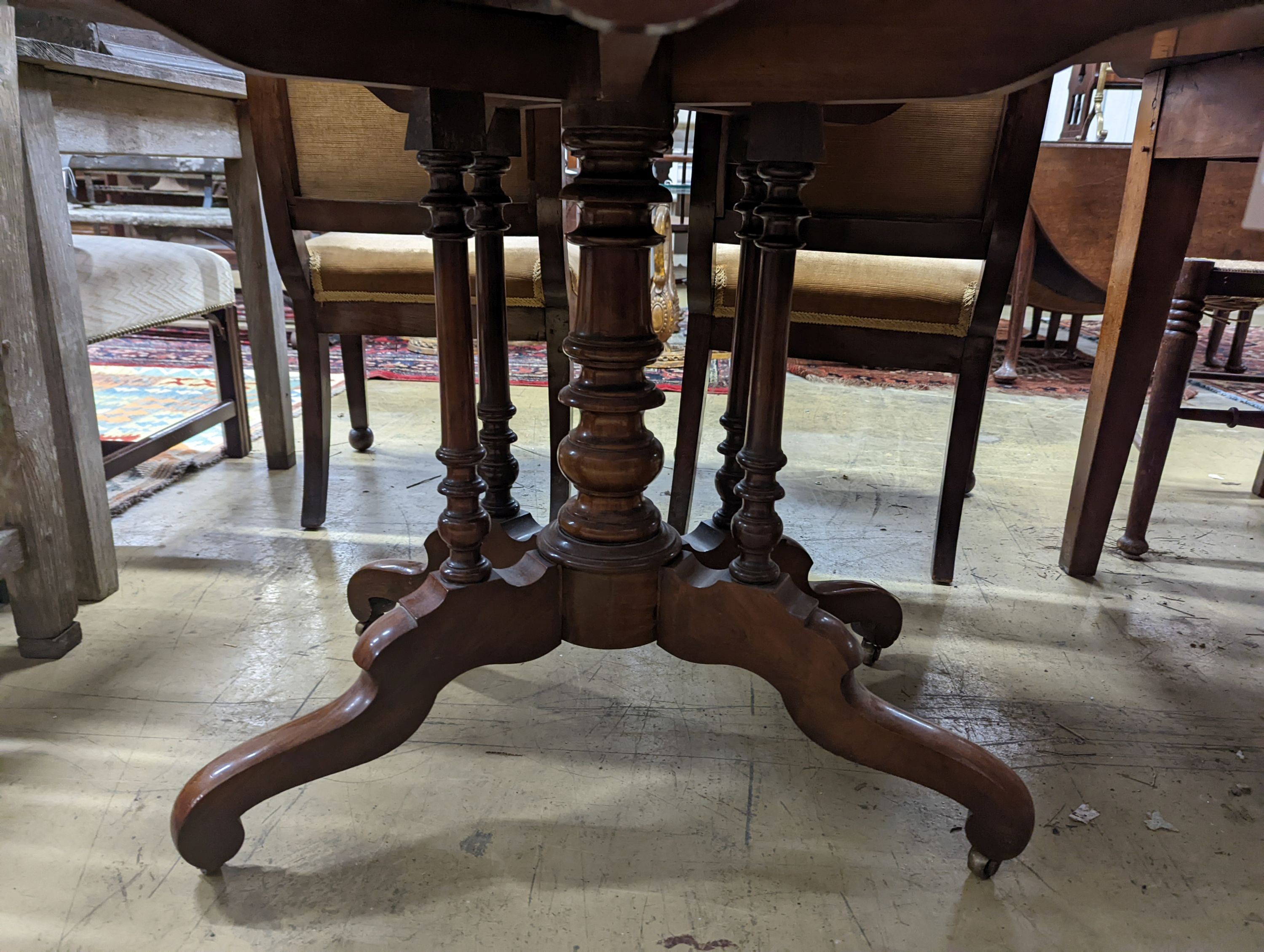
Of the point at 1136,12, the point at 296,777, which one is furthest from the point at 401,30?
the point at 296,777

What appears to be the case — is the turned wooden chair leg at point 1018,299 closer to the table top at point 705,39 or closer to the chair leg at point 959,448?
the chair leg at point 959,448

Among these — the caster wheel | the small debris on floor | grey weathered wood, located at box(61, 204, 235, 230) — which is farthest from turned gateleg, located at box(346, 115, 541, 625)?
grey weathered wood, located at box(61, 204, 235, 230)

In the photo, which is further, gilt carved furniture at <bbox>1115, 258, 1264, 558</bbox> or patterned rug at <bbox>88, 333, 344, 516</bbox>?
patterned rug at <bbox>88, 333, 344, 516</bbox>

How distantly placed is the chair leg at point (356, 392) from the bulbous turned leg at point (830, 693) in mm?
1434

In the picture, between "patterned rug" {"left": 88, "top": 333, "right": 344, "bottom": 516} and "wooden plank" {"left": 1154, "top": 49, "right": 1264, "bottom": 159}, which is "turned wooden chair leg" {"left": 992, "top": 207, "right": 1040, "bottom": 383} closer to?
"wooden plank" {"left": 1154, "top": 49, "right": 1264, "bottom": 159}

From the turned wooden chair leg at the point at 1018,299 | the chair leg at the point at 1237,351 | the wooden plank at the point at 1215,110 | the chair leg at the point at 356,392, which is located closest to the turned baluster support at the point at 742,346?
the wooden plank at the point at 1215,110

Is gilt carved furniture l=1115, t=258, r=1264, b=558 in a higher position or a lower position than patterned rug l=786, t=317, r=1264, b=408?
higher

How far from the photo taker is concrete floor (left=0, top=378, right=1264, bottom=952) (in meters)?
0.80

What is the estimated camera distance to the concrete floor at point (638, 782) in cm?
80

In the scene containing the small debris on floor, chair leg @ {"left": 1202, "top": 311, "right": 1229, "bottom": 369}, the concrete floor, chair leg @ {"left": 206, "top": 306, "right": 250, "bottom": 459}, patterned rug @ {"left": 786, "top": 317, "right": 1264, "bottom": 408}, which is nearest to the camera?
the concrete floor

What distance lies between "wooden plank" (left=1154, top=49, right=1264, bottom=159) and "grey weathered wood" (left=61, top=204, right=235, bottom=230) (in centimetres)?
332

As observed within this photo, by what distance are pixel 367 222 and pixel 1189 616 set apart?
4.96ft

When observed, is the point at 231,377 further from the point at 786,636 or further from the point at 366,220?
the point at 786,636

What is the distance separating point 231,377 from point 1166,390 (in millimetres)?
1918
